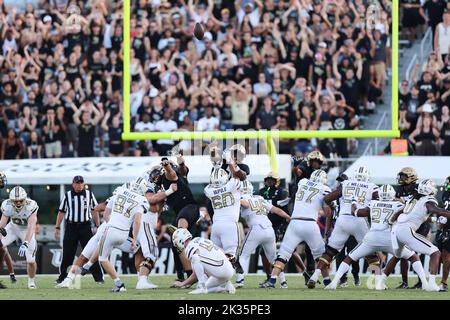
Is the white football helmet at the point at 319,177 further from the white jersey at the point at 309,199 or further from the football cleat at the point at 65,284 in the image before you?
the football cleat at the point at 65,284

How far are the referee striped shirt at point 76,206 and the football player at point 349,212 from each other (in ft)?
10.4

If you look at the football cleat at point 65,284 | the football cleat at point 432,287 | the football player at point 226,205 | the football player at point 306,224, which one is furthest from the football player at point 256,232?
the football cleat at point 65,284

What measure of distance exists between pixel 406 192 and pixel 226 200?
7.15ft

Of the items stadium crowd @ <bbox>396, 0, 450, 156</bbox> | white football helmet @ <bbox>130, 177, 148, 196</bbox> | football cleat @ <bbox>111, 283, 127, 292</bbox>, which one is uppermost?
stadium crowd @ <bbox>396, 0, 450, 156</bbox>

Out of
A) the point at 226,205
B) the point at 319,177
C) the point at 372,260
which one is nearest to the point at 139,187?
the point at 226,205

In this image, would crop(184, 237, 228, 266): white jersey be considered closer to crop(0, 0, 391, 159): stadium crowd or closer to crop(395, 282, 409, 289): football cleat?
crop(395, 282, 409, 289): football cleat

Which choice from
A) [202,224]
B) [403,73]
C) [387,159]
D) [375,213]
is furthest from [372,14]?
[375,213]

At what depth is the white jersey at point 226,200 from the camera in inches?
701

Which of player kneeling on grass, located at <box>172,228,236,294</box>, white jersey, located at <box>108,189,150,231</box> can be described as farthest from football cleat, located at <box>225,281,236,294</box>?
white jersey, located at <box>108,189,150,231</box>

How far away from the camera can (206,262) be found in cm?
1686

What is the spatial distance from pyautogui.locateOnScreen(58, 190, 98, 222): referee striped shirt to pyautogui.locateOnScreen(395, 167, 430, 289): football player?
149 inches

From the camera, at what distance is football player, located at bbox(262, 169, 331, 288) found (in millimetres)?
18078

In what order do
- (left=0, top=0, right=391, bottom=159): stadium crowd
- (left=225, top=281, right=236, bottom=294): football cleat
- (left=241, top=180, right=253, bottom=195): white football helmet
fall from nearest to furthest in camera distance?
(left=225, top=281, right=236, bottom=294): football cleat, (left=241, top=180, right=253, bottom=195): white football helmet, (left=0, top=0, right=391, bottom=159): stadium crowd

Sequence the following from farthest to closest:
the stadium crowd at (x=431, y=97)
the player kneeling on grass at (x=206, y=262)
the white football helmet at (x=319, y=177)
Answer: the stadium crowd at (x=431, y=97)
the white football helmet at (x=319, y=177)
the player kneeling on grass at (x=206, y=262)
